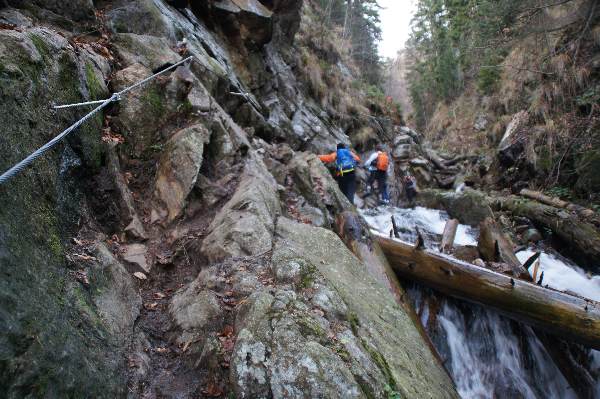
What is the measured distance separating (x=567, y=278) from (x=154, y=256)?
8471 millimetres

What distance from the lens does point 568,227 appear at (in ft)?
26.9

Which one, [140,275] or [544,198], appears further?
[544,198]

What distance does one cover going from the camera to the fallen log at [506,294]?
469 centimetres

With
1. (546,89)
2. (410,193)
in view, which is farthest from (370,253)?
(546,89)

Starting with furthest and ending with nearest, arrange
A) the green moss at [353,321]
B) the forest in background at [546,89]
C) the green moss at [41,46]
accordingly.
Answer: the forest in background at [546,89], the green moss at [41,46], the green moss at [353,321]

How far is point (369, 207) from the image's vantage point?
1316 centimetres

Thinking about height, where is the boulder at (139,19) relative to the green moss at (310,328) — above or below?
above

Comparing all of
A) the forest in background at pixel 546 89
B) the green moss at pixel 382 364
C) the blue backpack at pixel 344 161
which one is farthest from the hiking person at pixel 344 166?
the green moss at pixel 382 364

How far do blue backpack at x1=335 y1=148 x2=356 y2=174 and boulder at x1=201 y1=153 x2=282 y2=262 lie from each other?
4.48 meters

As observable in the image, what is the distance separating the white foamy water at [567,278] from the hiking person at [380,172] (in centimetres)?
594

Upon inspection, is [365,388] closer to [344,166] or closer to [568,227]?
[344,166]

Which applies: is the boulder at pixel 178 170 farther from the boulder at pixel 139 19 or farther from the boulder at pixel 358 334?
the boulder at pixel 139 19

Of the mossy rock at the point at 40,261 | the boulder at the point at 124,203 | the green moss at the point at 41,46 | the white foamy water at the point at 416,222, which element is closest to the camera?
the mossy rock at the point at 40,261

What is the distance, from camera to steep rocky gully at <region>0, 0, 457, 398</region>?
2.28 m
